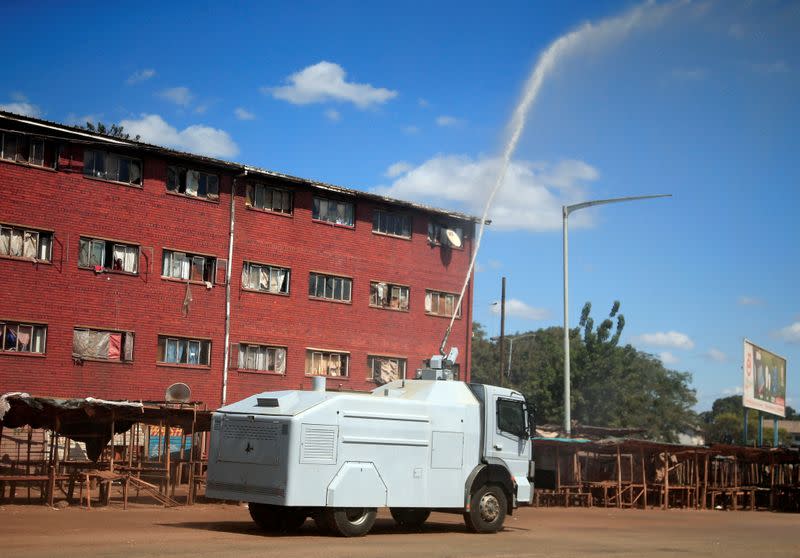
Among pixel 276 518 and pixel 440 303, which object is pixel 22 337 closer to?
pixel 276 518

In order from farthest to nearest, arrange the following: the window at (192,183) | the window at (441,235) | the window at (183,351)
Result: the window at (441,235) < the window at (192,183) < the window at (183,351)

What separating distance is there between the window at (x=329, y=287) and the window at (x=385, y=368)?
10.6ft

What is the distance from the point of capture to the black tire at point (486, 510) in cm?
2055

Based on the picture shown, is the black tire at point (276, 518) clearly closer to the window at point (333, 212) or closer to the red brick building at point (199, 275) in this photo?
the red brick building at point (199, 275)

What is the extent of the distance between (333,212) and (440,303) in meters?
7.75

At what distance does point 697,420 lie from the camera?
367 feet

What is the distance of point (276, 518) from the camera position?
19281 millimetres

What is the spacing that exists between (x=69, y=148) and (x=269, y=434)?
71.8 ft

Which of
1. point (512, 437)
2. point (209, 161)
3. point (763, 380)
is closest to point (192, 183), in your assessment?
point (209, 161)

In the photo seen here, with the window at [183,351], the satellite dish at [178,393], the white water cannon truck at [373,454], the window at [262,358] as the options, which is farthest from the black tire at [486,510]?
the window at [262,358]

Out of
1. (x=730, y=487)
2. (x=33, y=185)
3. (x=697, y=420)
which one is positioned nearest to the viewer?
(x=33, y=185)

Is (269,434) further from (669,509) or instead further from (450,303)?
(450,303)

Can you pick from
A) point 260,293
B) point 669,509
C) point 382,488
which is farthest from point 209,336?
point 382,488

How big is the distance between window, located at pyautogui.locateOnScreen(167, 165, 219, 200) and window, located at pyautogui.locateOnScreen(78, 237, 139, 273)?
3.04 metres
